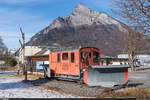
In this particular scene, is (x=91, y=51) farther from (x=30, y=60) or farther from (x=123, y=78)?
(x=30, y=60)

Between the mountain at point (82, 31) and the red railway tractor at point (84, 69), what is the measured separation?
104122mm

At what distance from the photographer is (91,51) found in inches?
592

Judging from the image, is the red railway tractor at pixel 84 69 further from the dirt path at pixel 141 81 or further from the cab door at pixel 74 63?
the dirt path at pixel 141 81

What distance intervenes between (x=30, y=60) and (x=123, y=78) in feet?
81.3

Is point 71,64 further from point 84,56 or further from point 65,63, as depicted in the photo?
point 84,56

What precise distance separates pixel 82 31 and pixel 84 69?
152 metres

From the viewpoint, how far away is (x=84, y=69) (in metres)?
13.7

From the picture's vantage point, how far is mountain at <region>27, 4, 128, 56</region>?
5364 inches

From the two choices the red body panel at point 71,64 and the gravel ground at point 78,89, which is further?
the red body panel at point 71,64

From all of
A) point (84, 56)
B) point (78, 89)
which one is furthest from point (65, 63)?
point (78, 89)

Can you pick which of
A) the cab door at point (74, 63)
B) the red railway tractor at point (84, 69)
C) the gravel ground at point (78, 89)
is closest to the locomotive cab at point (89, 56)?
the red railway tractor at point (84, 69)

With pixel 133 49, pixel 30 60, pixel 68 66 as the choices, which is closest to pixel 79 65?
pixel 68 66

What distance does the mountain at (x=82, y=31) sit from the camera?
136250mm

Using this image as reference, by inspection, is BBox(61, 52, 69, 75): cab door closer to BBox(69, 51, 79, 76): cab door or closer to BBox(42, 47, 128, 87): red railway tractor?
BBox(42, 47, 128, 87): red railway tractor
